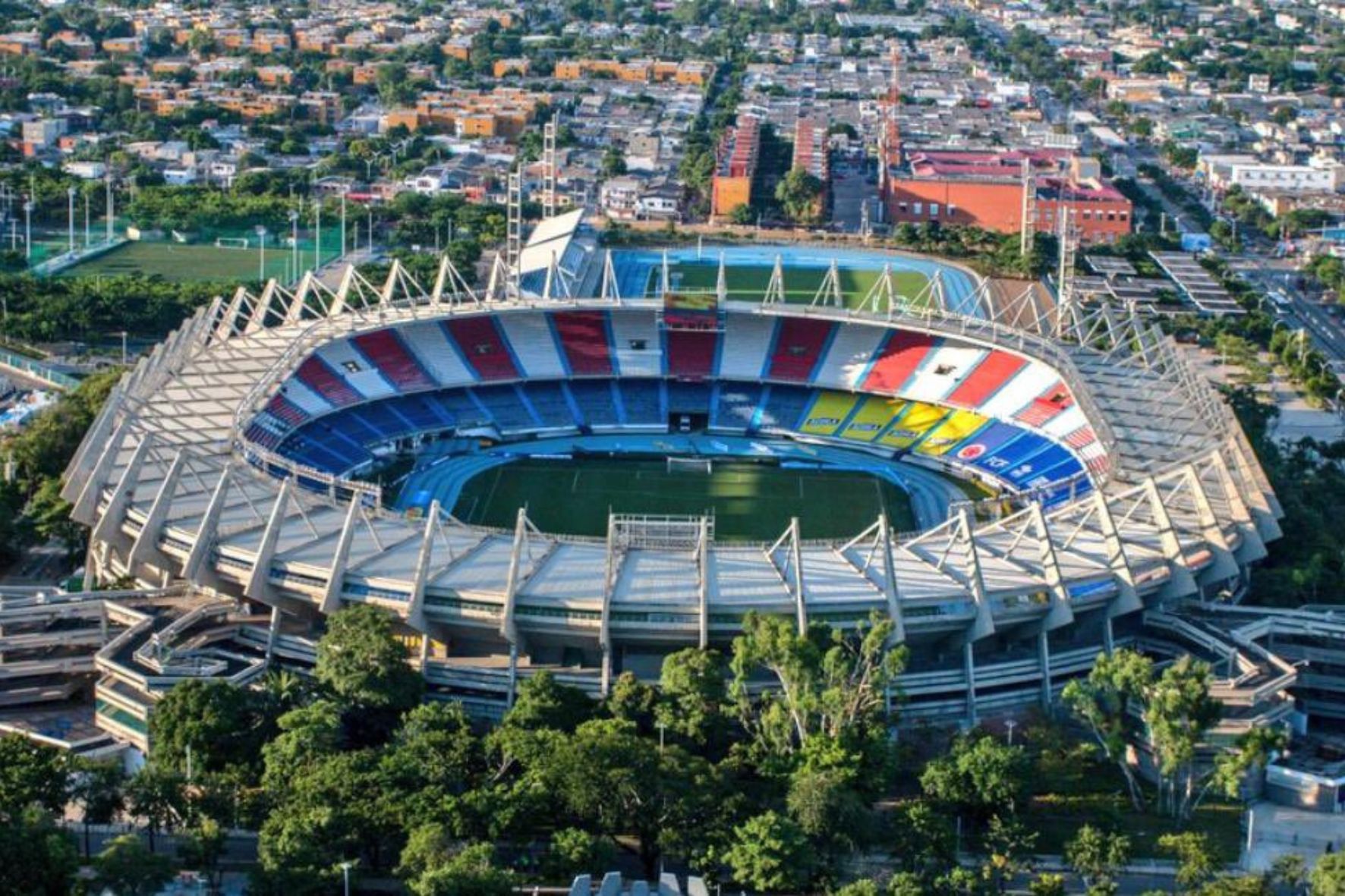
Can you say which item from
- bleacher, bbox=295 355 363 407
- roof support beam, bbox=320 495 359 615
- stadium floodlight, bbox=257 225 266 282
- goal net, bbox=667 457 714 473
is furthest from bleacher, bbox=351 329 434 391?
stadium floodlight, bbox=257 225 266 282

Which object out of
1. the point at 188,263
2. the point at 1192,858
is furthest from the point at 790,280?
the point at 1192,858

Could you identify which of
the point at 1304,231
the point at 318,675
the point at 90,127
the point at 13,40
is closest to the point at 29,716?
the point at 318,675

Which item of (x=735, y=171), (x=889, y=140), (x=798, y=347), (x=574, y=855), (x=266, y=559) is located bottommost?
(x=574, y=855)

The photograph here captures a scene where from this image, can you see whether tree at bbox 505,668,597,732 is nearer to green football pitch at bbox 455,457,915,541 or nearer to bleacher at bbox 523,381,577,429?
green football pitch at bbox 455,457,915,541

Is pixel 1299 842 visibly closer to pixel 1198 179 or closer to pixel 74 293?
pixel 74 293

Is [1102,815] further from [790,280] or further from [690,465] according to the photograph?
[790,280]

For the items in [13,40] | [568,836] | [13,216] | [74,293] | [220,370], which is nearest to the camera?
[568,836]

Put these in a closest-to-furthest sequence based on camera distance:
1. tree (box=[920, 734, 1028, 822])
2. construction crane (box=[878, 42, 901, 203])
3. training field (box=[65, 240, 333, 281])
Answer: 1. tree (box=[920, 734, 1028, 822])
2. training field (box=[65, 240, 333, 281])
3. construction crane (box=[878, 42, 901, 203])
